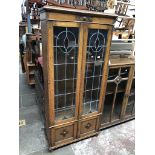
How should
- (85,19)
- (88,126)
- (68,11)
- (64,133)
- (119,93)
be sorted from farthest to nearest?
(119,93), (88,126), (64,133), (85,19), (68,11)

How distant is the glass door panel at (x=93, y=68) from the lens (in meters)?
1.75

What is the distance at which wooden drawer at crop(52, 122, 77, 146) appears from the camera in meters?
1.99

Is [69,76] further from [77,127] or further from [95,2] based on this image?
[95,2]

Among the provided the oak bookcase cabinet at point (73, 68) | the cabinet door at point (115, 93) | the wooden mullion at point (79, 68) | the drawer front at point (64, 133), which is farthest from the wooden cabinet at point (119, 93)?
the drawer front at point (64, 133)

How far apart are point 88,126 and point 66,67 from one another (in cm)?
101

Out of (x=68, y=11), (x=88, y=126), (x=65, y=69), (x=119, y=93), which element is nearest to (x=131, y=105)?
(x=119, y=93)

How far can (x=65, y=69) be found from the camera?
5.77 feet

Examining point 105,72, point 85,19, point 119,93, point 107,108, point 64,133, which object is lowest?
point 64,133

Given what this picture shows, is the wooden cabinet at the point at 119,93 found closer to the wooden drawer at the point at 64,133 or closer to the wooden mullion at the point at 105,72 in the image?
the wooden mullion at the point at 105,72

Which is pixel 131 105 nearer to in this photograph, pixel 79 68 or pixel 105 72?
pixel 105 72

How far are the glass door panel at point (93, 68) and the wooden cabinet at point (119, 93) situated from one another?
21 cm
